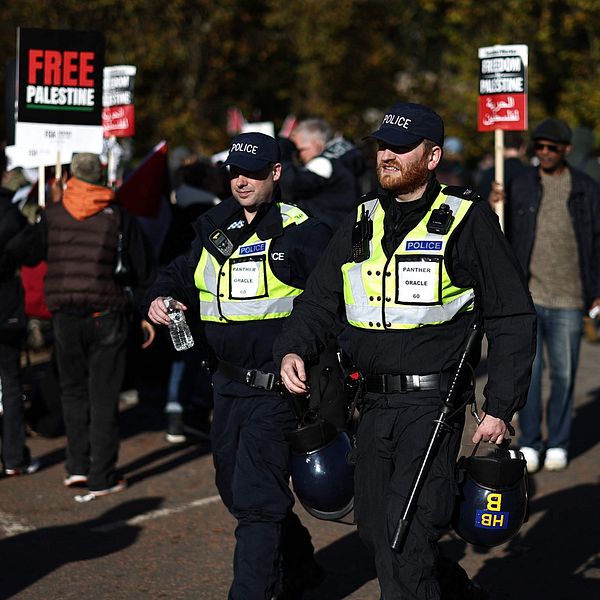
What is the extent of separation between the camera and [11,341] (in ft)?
25.5

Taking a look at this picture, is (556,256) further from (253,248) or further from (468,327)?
(468,327)

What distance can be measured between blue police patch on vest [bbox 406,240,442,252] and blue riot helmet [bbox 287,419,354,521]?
2.68 ft

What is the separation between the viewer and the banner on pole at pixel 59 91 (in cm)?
807

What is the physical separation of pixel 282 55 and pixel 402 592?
78.6 feet

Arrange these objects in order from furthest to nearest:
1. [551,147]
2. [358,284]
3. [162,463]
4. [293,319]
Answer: [162,463] → [551,147] → [293,319] → [358,284]

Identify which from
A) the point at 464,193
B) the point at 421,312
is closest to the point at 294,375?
the point at 421,312

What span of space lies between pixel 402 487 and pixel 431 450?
168mm

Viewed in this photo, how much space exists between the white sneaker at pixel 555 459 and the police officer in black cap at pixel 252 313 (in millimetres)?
2971

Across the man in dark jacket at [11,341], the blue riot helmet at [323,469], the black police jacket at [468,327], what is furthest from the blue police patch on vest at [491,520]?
the man in dark jacket at [11,341]

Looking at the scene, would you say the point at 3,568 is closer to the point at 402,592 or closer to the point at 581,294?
the point at 402,592

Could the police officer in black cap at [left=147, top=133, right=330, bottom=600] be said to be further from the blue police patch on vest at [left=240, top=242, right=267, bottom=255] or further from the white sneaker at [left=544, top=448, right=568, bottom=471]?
the white sneaker at [left=544, top=448, right=568, bottom=471]

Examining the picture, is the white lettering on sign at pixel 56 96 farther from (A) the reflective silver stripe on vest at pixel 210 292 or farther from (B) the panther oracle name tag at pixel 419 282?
(B) the panther oracle name tag at pixel 419 282

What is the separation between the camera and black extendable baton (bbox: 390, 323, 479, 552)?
423 cm

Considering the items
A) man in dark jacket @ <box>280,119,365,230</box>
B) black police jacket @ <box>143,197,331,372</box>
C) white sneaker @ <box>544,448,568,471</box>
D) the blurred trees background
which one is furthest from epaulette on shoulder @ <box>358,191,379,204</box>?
the blurred trees background
